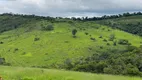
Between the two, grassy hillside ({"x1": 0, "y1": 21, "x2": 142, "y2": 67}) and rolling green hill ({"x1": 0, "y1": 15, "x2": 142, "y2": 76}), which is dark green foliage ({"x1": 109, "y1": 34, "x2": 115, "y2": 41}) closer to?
rolling green hill ({"x1": 0, "y1": 15, "x2": 142, "y2": 76})

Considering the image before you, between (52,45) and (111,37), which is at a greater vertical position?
(111,37)

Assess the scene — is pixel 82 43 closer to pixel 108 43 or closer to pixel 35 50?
pixel 108 43

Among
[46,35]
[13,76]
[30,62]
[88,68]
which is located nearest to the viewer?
[13,76]

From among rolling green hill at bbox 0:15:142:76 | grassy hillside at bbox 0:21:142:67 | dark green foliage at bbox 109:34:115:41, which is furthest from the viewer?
dark green foliage at bbox 109:34:115:41

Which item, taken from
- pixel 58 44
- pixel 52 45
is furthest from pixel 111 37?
pixel 52 45

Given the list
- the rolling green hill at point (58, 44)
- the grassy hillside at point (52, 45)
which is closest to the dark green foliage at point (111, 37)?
the rolling green hill at point (58, 44)

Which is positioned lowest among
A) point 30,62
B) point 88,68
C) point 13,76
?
point 30,62

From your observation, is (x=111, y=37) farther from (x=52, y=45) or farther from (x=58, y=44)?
(x=52, y=45)

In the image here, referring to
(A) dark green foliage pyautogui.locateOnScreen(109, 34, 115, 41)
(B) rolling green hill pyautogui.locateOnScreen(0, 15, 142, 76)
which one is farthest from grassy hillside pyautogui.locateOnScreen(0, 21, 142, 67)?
(A) dark green foliage pyautogui.locateOnScreen(109, 34, 115, 41)

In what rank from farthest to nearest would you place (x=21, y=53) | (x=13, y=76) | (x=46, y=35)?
(x=46, y=35), (x=21, y=53), (x=13, y=76)

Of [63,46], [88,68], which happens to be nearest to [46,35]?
[63,46]

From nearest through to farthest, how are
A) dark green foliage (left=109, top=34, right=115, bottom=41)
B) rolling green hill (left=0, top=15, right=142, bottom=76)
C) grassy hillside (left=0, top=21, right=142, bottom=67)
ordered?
rolling green hill (left=0, top=15, right=142, bottom=76) → grassy hillside (left=0, top=21, right=142, bottom=67) → dark green foliage (left=109, top=34, right=115, bottom=41)

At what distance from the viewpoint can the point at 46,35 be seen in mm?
176875

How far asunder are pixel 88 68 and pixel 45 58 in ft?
246
